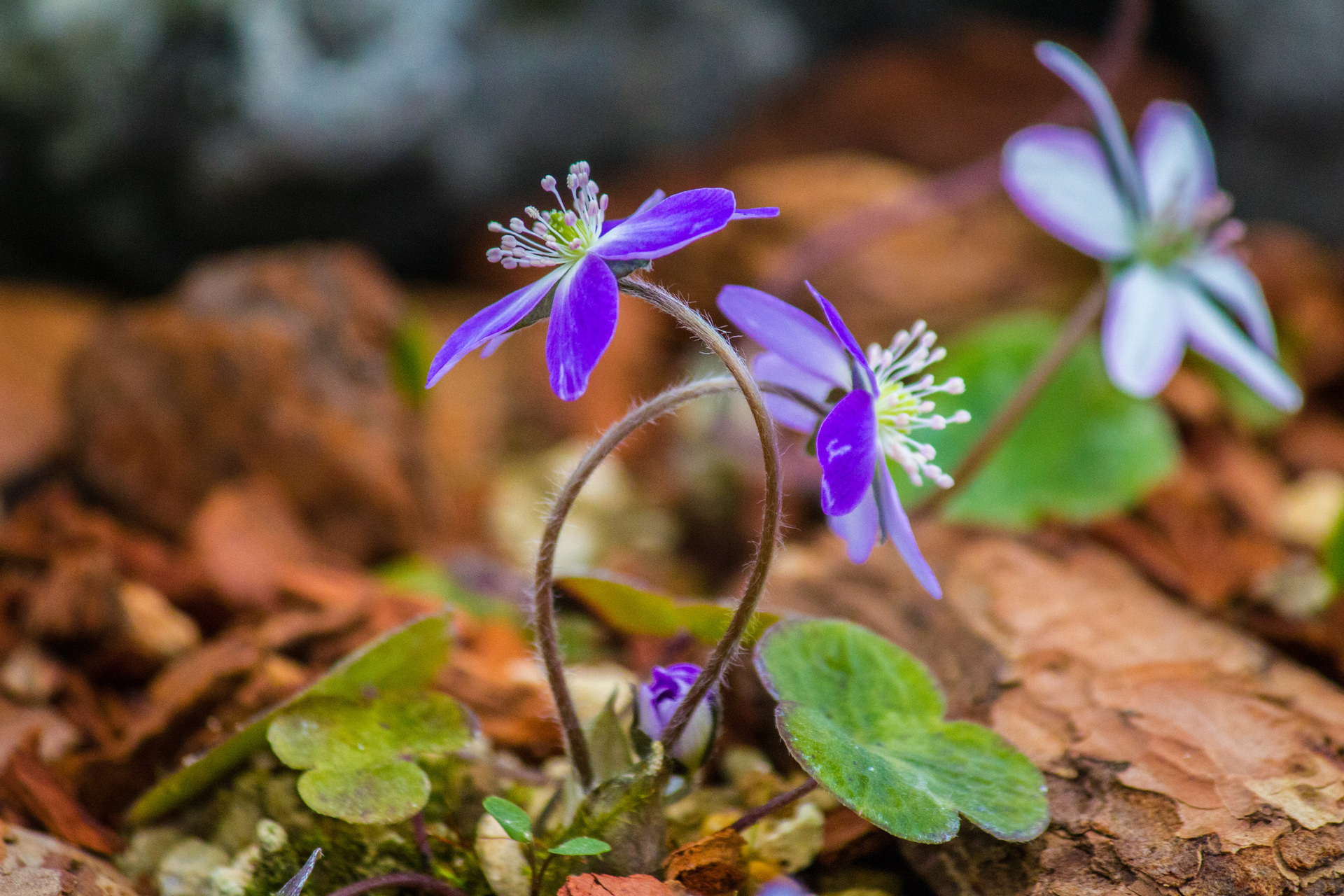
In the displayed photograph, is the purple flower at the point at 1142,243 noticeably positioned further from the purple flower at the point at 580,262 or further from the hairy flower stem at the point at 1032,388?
the purple flower at the point at 580,262

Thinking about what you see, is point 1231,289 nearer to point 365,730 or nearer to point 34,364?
point 365,730

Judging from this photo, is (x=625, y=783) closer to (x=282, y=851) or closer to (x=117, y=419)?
(x=282, y=851)

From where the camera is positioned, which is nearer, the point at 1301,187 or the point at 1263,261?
the point at 1263,261

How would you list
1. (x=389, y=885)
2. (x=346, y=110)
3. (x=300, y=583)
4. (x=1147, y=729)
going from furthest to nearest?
(x=346, y=110)
(x=300, y=583)
(x=1147, y=729)
(x=389, y=885)

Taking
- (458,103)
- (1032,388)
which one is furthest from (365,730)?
(458,103)

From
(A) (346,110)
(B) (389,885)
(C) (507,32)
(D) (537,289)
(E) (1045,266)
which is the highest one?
(C) (507,32)

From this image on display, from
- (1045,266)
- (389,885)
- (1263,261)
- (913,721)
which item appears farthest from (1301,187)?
(389,885)

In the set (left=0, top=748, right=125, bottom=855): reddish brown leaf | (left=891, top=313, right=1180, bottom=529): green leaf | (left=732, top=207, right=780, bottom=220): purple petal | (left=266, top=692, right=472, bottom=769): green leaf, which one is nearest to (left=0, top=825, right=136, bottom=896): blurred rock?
(left=0, top=748, right=125, bottom=855): reddish brown leaf
